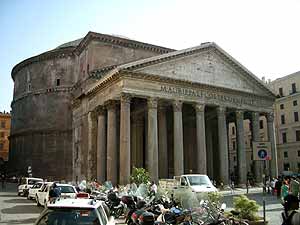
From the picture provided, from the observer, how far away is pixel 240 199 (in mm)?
11125

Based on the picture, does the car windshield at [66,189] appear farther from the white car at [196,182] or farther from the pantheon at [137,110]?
the pantheon at [137,110]

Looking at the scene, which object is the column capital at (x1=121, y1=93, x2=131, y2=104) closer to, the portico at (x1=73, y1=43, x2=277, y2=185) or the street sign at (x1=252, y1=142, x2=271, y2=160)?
the portico at (x1=73, y1=43, x2=277, y2=185)

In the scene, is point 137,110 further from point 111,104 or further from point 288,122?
point 288,122

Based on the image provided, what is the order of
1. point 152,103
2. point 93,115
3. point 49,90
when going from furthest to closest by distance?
point 49,90 → point 93,115 → point 152,103

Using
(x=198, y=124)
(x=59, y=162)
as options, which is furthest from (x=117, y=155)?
(x=59, y=162)

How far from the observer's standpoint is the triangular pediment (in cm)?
2719

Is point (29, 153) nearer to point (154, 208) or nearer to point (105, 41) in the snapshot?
point (105, 41)

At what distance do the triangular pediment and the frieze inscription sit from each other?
788 mm

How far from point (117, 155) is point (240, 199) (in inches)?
711

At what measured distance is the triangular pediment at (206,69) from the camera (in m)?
27.2

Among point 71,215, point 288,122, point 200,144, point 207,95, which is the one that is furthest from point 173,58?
point 288,122

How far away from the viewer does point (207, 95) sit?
30.0m

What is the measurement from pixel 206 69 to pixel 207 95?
90.9 inches

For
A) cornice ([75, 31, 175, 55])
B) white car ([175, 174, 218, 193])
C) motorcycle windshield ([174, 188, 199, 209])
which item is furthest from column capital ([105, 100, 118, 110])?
motorcycle windshield ([174, 188, 199, 209])
